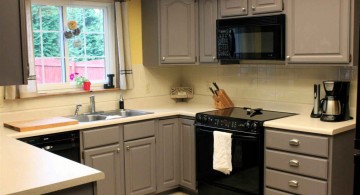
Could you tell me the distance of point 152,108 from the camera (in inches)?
177

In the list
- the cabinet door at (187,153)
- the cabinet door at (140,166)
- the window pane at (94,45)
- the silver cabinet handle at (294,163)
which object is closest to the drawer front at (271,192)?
the silver cabinet handle at (294,163)

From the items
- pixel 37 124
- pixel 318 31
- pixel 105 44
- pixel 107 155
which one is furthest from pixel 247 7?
pixel 37 124

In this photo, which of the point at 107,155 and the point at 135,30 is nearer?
the point at 107,155

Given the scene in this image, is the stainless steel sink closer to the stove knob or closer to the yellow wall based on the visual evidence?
the yellow wall

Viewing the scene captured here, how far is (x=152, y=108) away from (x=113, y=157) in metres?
0.92

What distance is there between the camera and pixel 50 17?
4.01 m

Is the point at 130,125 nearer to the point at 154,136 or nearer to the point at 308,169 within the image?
the point at 154,136

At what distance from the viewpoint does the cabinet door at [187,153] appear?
13.5ft

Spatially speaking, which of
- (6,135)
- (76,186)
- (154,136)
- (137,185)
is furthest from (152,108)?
(76,186)

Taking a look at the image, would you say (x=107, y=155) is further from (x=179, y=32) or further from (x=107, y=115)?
(x=179, y=32)

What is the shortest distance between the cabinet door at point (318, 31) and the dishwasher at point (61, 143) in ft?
6.29

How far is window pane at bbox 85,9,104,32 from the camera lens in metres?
4.30

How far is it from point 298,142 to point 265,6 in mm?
1237

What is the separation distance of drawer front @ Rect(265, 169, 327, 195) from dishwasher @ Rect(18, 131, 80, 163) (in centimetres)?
159
